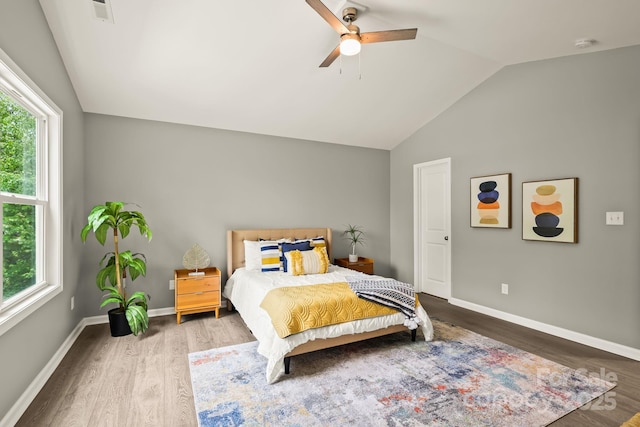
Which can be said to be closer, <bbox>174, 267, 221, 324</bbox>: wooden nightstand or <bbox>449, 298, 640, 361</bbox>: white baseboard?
<bbox>449, 298, 640, 361</bbox>: white baseboard

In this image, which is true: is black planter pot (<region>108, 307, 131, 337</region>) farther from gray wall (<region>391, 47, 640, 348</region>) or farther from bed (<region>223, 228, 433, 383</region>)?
gray wall (<region>391, 47, 640, 348</region>)

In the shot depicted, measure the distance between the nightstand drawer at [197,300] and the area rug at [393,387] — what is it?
920 mm

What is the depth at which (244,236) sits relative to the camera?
4.49 meters

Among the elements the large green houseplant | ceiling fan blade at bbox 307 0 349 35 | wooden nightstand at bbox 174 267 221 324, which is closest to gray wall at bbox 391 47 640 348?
ceiling fan blade at bbox 307 0 349 35

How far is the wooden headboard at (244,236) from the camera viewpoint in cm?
439

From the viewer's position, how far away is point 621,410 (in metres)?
2.19

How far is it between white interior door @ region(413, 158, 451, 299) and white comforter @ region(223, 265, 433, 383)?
1684 millimetres

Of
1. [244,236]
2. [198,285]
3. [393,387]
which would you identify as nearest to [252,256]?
[244,236]

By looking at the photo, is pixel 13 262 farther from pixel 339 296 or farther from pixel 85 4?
pixel 339 296

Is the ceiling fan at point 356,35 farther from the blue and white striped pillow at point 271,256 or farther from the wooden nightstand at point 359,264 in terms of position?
the wooden nightstand at point 359,264

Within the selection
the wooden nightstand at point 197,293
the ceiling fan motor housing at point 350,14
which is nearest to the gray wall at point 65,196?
the wooden nightstand at point 197,293

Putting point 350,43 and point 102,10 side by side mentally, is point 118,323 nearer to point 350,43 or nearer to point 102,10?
point 102,10

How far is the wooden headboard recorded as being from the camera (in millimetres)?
4391

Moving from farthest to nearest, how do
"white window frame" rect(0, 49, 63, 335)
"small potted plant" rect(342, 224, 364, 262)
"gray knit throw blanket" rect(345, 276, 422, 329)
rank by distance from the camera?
"small potted plant" rect(342, 224, 364, 262)
"gray knit throw blanket" rect(345, 276, 422, 329)
"white window frame" rect(0, 49, 63, 335)
